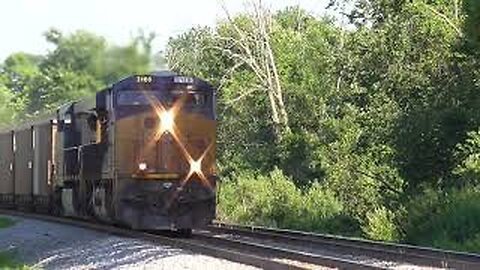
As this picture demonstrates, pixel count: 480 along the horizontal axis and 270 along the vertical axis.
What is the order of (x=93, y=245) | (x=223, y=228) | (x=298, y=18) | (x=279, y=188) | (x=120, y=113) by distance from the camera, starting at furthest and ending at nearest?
1. (x=298, y=18)
2. (x=279, y=188)
3. (x=223, y=228)
4. (x=120, y=113)
5. (x=93, y=245)

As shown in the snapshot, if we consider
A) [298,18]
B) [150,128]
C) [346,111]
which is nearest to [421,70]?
[346,111]

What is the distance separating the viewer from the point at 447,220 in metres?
20.0

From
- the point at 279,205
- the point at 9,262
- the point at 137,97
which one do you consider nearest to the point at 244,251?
the point at 9,262

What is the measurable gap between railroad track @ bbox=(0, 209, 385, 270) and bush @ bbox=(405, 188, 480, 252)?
3598mm

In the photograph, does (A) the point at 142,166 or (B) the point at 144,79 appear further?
(A) the point at 142,166

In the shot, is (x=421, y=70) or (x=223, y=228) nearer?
(x=223, y=228)

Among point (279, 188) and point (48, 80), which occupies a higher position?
point (48, 80)

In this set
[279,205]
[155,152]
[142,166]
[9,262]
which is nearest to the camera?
[9,262]

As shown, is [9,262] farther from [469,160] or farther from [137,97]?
[469,160]

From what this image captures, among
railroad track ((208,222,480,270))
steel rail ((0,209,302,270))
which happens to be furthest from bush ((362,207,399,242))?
steel rail ((0,209,302,270))

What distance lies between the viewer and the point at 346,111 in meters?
35.8

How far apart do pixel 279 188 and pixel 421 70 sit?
7658mm

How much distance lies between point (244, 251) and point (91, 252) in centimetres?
301

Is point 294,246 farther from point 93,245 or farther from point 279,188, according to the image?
point 279,188
